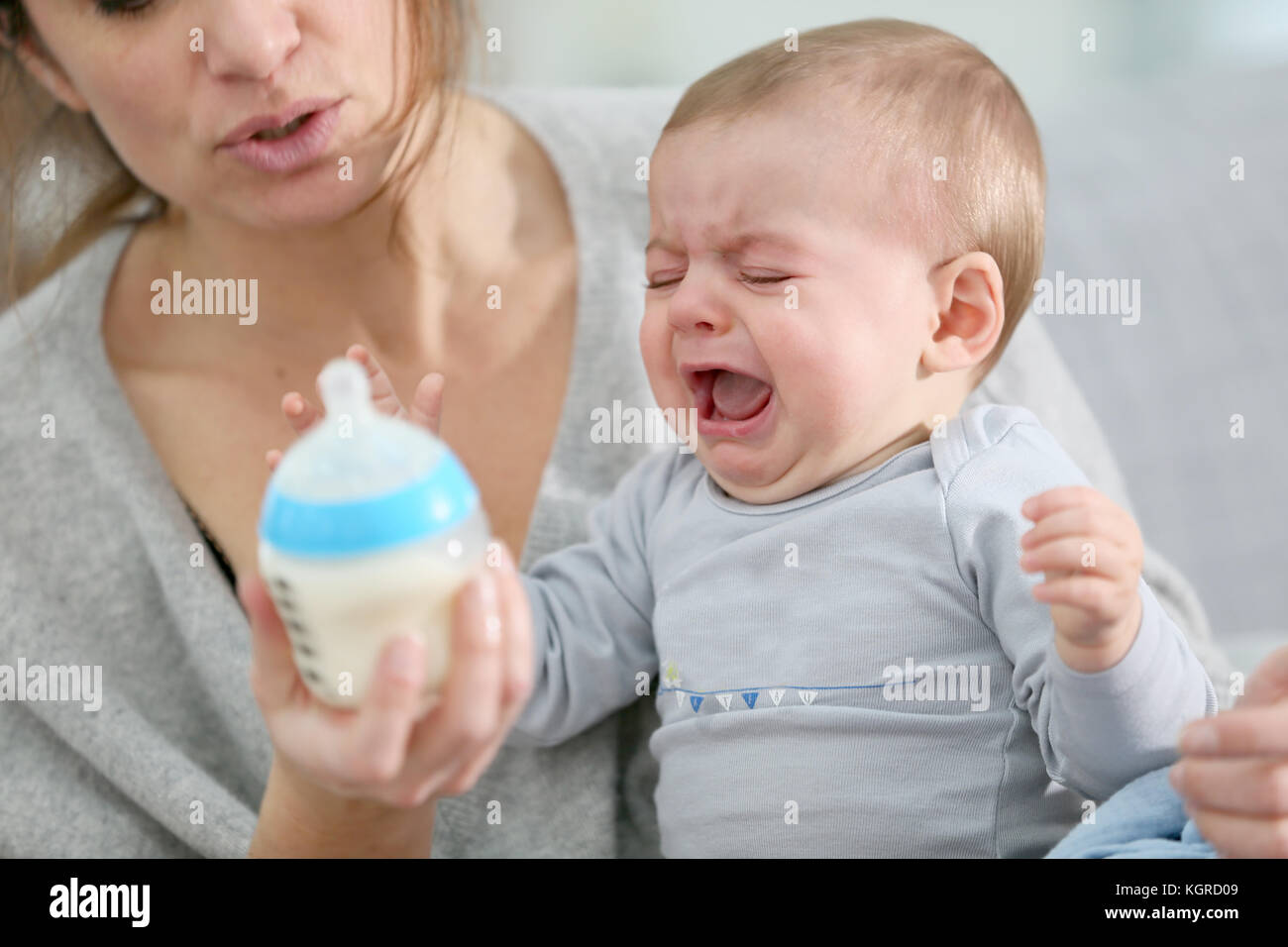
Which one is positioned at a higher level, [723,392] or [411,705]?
[723,392]

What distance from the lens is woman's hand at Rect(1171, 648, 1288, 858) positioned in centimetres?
80

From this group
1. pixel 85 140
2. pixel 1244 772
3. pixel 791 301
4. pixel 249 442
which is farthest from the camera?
pixel 85 140

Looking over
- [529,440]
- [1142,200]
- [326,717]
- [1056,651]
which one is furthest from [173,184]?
[1142,200]

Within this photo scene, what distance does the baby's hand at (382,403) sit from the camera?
1060 mm

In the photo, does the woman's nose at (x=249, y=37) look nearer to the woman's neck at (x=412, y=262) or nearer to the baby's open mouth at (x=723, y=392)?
the woman's neck at (x=412, y=262)

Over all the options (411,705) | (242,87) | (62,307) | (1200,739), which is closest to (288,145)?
(242,87)

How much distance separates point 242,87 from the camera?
1.15m

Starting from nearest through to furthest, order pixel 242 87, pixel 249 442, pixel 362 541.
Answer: pixel 362 541 < pixel 242 87 < pixel 249 442

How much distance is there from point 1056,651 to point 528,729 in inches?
19.6

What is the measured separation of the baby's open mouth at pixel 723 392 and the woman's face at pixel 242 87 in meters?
0.41

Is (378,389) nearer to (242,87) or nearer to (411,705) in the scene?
(242,87)

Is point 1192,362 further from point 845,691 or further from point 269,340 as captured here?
point 269,340

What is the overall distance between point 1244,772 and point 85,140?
55.0 inches

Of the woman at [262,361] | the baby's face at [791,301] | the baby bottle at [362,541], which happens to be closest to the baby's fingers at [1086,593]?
the baby's face at [791,301]
